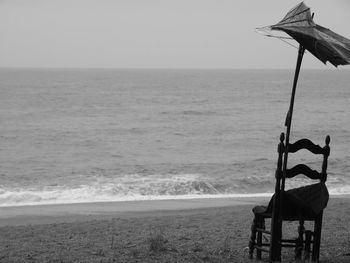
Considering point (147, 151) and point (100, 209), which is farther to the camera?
point (147, 151)

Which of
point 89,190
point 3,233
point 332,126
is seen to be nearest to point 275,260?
point 3,233

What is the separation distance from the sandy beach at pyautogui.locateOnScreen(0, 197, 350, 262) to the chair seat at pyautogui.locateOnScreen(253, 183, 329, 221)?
0.87m

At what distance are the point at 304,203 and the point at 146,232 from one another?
187 inches

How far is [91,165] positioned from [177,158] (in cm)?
448

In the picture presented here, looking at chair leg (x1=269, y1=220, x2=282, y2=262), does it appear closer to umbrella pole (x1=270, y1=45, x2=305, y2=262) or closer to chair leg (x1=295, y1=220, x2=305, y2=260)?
umbrella pole (x1=270, y1=45, x2=305, y2=262)

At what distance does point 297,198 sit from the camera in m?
7.48

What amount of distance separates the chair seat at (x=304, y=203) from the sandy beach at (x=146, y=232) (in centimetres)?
87

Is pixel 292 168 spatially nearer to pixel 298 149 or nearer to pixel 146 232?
pixel 298 149

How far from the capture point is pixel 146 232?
1169 centimetres
